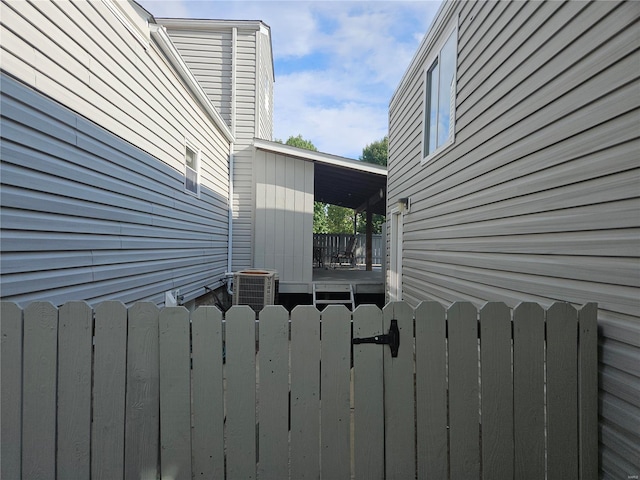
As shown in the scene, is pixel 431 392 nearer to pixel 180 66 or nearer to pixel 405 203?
pixel 405 203

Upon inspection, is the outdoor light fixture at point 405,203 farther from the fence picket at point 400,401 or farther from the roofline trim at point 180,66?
the fence picket at point 400,401

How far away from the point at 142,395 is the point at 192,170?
4940 millimetres

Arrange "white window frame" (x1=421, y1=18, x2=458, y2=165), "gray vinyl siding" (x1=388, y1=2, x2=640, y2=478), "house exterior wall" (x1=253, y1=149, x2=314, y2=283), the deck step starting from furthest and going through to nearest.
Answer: "house exterior wall" (x1=253, y1=149, x2=314, y2=283) < the deck step < "white window frame" (x1=421, y1=18, x2=458, y2=165) < "gray vinyl siding" (x1=388, y1=2, x2=640, y2=478)

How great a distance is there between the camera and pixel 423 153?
16.7 feet

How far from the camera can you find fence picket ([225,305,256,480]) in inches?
64.6

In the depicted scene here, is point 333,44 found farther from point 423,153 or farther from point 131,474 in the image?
point 131,474

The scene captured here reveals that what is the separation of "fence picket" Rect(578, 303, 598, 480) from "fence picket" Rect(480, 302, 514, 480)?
1.14ft

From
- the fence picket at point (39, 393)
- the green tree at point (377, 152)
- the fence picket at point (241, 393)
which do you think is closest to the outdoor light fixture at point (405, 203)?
the fence picket at point (241, 393)

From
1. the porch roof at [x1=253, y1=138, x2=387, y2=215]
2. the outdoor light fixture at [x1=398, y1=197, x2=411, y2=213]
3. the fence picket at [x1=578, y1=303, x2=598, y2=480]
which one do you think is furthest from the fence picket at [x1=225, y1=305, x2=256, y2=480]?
the porch roof at [x1=253, y1=138, x2=387, y2=215]

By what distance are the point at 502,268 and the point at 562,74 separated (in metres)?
1.42

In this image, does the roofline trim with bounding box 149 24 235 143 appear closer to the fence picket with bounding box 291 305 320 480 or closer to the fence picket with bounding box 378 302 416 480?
the fence picket with bounding box 291 305 320 480

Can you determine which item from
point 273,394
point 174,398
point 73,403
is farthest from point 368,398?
point 73,403

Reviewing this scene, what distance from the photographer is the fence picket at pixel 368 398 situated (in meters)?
1.66

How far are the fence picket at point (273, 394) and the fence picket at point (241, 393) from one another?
0.04m
